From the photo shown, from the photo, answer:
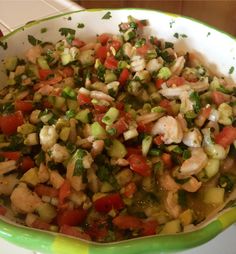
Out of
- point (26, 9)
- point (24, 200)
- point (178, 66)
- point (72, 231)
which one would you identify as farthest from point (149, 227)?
point (26, 9)

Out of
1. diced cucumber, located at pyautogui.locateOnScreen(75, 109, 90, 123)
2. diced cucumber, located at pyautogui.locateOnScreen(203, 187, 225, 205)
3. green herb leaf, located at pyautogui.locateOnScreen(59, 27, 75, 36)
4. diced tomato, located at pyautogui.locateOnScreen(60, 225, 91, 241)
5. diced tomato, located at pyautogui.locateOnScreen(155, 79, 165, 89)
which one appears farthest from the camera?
→ green herb leaf, located at pyautogui.locateOnScreen(59, 27, 75, 36)

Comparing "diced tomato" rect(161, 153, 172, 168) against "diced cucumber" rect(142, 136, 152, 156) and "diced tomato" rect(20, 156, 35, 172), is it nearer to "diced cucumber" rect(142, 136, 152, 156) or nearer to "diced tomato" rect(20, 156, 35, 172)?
"diced cucumber" rect(142, 136, 152, 156)

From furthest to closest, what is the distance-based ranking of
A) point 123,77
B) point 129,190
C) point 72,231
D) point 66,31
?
point 66,31, point 123,77, point 129,190, point 72,231

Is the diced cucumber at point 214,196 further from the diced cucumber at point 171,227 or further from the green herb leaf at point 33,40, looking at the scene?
the green herb leaf at point 33,40

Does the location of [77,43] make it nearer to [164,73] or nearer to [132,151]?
[164,73]

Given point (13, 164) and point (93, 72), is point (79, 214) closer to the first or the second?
point (13, 164)

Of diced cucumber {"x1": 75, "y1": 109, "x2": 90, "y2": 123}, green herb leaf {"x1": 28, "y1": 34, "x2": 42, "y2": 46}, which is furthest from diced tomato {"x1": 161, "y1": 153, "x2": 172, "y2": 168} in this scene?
green herb leaf {"x1": 28, "y1": 34, "x2": 42, "y2": 46}

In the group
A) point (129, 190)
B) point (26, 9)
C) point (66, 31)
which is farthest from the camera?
point (26, 9)
